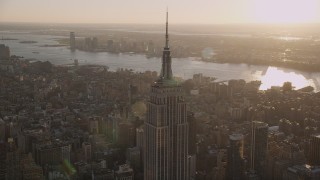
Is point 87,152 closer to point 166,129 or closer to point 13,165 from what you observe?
point 13,165

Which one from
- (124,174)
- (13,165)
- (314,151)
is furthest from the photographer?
(314,151)

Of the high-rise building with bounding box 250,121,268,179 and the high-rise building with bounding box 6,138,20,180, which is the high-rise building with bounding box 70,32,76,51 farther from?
the high-rise building with bounding box 6,138,20,180

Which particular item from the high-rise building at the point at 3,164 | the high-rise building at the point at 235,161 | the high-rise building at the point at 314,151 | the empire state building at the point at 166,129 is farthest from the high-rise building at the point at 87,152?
the high-rise building at the point at 314,151

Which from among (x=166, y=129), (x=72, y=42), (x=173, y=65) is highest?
(x=72, y=42)

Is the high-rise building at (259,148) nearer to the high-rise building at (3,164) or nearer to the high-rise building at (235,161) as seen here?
the high-rise building at (235,161)

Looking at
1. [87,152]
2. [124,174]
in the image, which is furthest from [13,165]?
[87,152]

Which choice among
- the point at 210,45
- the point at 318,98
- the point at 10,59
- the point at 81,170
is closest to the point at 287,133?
the point at 318,98
